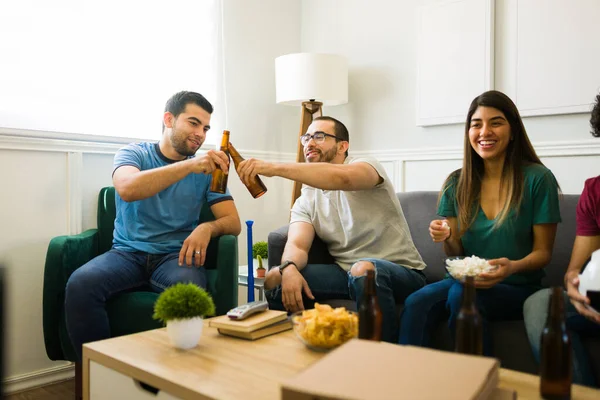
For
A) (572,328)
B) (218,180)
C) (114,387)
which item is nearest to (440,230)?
(572,328)

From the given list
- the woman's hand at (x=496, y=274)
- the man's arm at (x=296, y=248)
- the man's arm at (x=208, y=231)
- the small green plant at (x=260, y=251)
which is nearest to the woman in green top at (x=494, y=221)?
the woman's hand at (x=496, y=274)

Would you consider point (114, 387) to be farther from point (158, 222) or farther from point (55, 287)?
point (158, 222)

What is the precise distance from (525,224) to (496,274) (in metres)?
0.30

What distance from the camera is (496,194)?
1896 mm

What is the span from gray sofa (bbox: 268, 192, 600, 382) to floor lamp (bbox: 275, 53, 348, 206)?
35.7 inches

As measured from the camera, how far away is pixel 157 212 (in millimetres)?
2256

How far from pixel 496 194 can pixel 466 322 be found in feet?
3.19

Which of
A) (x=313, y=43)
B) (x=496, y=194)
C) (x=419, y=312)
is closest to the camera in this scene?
(x=419, y=312)

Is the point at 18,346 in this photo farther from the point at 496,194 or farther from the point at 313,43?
the point at 313,43

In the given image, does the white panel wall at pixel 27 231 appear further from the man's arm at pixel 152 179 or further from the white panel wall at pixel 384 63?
the white panel wall at pixel 384 63

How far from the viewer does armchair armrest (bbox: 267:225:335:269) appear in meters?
2.23

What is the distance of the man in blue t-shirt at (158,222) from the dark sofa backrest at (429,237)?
831 millimetres

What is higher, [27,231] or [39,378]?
[27,231]

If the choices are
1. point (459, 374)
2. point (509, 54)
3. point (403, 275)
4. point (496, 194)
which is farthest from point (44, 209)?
point (509, 54)
